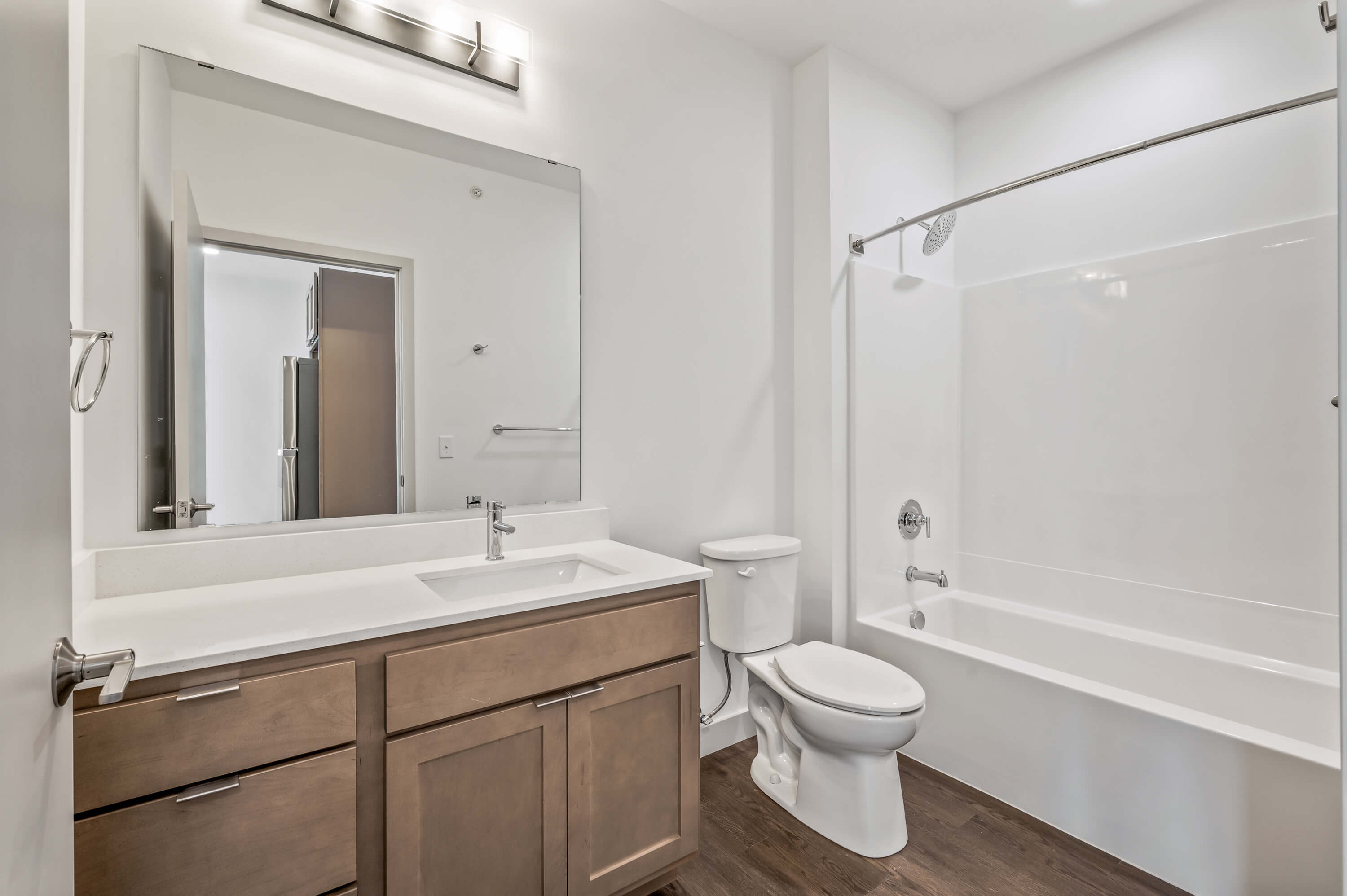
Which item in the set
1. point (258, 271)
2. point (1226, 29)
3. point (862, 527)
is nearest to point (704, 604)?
point (862, 527)

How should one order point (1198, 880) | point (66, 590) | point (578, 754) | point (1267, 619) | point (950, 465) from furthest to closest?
point (950, 465), point (1267, 619), point (1198, 880), point (578, 754), point (66, 590)

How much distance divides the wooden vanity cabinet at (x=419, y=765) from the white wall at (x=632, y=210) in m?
0.59

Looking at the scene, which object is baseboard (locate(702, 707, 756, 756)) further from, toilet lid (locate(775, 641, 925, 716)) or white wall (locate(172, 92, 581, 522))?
white wall (locate(172, 92, 581, 522))

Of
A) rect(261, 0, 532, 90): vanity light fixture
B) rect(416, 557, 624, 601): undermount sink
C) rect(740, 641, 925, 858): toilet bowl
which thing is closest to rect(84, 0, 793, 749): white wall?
rect(261, 0, 532, 90): vanity light fixture

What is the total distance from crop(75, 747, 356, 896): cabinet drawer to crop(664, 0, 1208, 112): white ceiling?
7.98 feet

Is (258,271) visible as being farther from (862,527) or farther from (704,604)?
(862,527)

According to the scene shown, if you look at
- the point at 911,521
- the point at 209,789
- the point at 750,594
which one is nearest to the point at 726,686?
the point at 750,594

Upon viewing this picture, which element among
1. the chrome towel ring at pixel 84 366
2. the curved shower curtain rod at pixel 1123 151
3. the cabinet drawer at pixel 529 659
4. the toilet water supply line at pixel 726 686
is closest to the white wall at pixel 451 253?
the chrome towel ring at pixel 84 366

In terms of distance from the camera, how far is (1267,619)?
6.55 ft

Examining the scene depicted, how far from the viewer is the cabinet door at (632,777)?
1367 millimetres

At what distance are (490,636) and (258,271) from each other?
1009 millimetres

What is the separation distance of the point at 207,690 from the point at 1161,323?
2918 mm

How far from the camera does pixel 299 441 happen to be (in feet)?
4.91

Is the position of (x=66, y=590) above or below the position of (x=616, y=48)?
below
